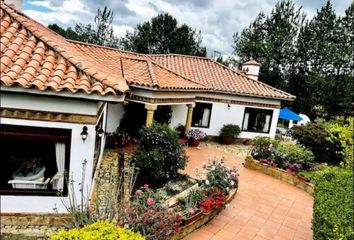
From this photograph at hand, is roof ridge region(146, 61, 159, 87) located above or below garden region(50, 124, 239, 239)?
above

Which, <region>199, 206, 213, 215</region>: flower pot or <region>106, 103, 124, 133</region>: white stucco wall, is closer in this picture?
<region>199, 206, 213, 215</region>: flower pot

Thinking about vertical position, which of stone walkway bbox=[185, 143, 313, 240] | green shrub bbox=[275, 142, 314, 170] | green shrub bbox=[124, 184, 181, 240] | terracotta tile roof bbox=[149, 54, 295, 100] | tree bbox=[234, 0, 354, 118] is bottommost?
stone walkway bbox=[185, 143, 313, 240]

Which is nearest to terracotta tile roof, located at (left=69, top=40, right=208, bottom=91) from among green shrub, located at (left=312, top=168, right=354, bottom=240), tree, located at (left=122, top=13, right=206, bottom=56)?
green shrub, located at (left=312, top=168, right=354, bottom=240)

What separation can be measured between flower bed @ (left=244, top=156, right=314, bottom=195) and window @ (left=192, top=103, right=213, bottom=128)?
582cm

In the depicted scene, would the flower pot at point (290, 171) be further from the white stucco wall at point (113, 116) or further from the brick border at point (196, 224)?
the white stucco wall at point (113, 116)

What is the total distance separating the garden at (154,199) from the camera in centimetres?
540

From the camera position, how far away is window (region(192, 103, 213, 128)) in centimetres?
1897

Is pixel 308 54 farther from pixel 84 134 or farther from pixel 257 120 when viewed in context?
pixel 84 134

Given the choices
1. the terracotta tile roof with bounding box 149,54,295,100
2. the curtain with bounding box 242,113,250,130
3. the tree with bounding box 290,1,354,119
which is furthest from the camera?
the tree with bounding box 290,1,354,119

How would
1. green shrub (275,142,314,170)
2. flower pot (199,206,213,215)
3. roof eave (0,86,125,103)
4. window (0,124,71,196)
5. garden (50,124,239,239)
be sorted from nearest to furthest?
garden (50,124,239,239) → roof eave (0,86,125,103) → window (0,124,71,196) → flower pot (199,206,213,215) → green shrub (275,142,314,170)

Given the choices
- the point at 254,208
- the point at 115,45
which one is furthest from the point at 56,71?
the point at 115,45

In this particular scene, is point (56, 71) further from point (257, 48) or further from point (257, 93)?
point (257, 48)

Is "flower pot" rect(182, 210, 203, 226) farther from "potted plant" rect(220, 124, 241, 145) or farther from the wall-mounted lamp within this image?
"potted plant" rect(220, 124, 241, 145)

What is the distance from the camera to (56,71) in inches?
256
